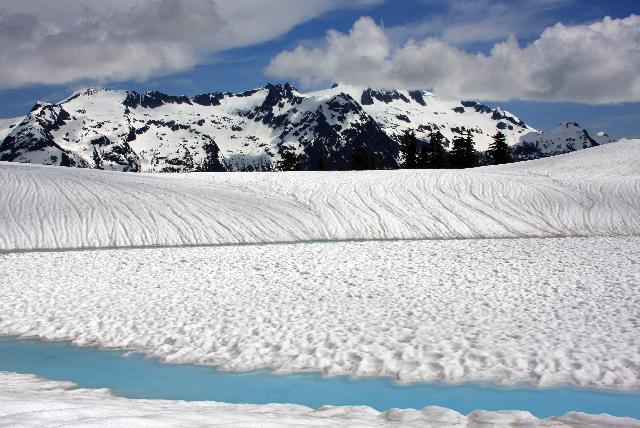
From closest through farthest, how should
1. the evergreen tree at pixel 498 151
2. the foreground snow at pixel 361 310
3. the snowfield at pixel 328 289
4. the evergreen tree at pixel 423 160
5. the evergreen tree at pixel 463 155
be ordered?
the snowfield at pixel 328 289, the foreground snow at pixel 361 310, the evergreen tree at pixel 498 151, the evergreen tree at pixel 463 155, the evergreen tree at pixel 423 160

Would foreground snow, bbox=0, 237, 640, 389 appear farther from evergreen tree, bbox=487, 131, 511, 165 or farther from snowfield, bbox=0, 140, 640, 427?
evergreen tree, bbox=487, 131, 511, 165

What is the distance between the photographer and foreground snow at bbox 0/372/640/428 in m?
5.55

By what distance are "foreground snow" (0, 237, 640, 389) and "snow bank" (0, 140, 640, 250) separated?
446 inches

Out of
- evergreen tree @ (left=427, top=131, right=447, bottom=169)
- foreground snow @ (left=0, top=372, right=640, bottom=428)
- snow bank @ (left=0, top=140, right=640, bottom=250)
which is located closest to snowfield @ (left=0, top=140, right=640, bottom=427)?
foreground snow @ (left=0, top=372, right=640, bottom=428)

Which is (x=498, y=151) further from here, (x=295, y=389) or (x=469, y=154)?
(x=295, y=389)

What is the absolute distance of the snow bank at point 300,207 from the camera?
3791 centimetres

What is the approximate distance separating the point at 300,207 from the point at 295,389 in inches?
1327

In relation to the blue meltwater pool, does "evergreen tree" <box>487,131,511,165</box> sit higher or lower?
higher

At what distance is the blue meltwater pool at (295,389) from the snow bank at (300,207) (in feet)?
82.8

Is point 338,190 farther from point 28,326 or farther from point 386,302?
point 28,326

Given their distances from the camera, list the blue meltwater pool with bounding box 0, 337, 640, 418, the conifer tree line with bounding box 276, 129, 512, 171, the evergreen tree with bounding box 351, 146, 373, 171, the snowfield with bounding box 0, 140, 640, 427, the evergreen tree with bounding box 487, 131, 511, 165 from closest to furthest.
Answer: the blue meltwater pool with bounding box 0, 337, 640, 418 < the snowfield with bounding box 0, 140, 640, 427 < the evergreen tree with bounding box 487, 131, 511, 165 < the conifer tree line with bounding box 276, 129, 512, 171 < the evergreen tree with bounding box 351, 146, 373, 171

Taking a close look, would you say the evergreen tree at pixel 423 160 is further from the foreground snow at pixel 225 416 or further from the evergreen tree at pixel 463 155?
the foreground snow at pixel 225 416

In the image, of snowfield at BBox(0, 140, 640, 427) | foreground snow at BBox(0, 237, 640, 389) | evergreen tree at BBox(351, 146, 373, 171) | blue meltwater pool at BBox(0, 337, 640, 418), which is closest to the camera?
blue meltwater pool at BBox(0, 337, 640, 418)

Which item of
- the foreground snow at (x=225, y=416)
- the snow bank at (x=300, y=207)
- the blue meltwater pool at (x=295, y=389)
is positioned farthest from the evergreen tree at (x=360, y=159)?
the foreground snow at (x=225, y=416)
